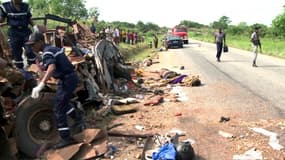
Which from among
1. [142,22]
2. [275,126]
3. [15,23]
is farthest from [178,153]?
[142,22]

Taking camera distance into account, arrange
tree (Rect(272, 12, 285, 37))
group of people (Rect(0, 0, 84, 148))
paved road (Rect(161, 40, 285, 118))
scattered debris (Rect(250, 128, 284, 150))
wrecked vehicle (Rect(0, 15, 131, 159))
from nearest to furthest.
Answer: group of people (Rect(0, 0, 84, 148)), wrecked vehicle (Rect(0, 15, 131, 159)), scattered debris (Rect(250, 128, 284, 150)), paved road (Rect(161, 40, 285, 118)), tree (Rect(272, 12, 285, 37))

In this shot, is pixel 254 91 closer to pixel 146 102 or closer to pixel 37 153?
pixel 146 102

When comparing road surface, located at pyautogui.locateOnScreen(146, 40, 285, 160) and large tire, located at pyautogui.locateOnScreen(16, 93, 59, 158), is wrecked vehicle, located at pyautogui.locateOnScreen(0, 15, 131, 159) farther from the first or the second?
road surface, located at pyautogui.locateOnScreen(146, 40, 285, 160)

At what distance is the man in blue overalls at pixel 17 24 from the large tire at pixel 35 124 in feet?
5.90

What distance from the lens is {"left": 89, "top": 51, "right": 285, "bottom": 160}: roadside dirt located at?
718cm

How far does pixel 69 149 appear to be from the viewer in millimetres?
7043

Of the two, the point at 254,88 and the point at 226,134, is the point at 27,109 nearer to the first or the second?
the point at 226,134

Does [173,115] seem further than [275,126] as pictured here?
Yes

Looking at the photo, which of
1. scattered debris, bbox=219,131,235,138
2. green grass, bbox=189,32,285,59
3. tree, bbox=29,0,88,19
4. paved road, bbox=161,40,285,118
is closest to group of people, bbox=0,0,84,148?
scattered debris, bbox=219,131,235,138

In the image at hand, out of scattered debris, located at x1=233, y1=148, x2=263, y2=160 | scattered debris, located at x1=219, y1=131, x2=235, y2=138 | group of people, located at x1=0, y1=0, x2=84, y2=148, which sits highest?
group of people, located at x1=0, y1=0, x2=84, y2=148

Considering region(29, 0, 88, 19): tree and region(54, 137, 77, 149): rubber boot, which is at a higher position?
region(29, 0, 88, 19): tree

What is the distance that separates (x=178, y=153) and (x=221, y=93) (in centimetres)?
647

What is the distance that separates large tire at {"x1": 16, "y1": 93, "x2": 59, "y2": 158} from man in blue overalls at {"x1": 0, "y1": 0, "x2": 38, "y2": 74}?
1797 mm

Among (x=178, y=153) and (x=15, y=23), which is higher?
(x=15, y=23)
